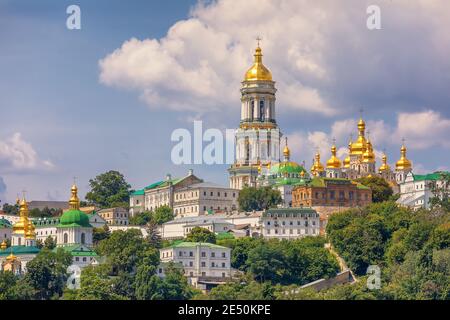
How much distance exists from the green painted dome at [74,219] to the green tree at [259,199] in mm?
11326

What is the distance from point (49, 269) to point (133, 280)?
16.7 ft

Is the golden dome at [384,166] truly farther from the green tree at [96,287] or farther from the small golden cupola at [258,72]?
the green tree at [96,287]

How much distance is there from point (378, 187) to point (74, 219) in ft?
68.7

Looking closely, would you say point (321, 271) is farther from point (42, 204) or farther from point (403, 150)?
point (42, 204)

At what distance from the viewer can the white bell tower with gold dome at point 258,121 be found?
123m

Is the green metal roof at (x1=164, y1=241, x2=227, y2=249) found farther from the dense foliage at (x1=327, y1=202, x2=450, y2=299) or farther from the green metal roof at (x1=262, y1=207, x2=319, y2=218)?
the green metal roof at (x1=262, y1=207, x2=319, y2=218)

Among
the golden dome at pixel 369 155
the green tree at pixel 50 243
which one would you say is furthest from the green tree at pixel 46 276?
the golden dome at pixel 369 155

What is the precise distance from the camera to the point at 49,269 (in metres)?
88.2

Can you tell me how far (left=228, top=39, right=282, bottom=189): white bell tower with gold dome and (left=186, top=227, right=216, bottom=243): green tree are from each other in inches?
858

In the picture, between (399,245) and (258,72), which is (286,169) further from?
(399,245)

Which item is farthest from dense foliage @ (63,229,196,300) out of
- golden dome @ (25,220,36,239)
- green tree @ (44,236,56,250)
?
golden dome @ (25,220,36,239)

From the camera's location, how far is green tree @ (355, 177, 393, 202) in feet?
365
